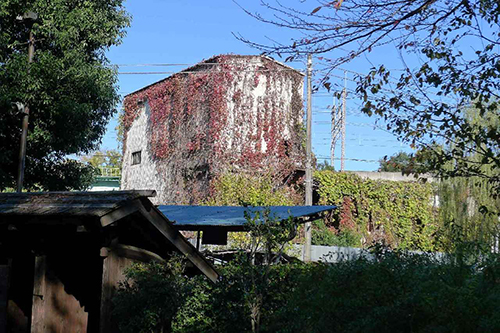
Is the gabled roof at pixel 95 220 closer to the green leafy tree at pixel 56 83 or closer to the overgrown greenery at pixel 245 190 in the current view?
the green leafy tree at pixel 56 83

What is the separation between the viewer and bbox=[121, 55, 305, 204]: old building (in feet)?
85.5

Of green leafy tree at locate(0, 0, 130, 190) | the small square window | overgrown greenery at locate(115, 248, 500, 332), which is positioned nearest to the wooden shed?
overgrown greenery at locate(115, 248, 500, 332)

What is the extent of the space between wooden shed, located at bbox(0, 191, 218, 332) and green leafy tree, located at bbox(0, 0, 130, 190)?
29.0 feet

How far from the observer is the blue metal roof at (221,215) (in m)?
13.5

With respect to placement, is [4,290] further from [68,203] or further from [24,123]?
[24,123]

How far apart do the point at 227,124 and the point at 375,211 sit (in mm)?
8597

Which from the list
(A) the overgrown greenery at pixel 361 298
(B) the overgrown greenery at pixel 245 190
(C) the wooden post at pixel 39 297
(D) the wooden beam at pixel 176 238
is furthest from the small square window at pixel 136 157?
(A) the overgrown greenery at pixel 361 298

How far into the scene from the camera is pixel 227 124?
26.1 meters

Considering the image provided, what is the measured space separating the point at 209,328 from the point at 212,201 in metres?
16.5

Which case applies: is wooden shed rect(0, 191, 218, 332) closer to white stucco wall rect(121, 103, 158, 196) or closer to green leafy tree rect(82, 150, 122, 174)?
white stucco wall rect(121, 103, 158, 196)

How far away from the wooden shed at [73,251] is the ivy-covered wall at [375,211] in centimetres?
1888

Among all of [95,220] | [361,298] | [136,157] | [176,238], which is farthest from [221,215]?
[136,157]

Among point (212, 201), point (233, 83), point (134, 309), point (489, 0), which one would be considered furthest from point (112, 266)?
point (233, 83)

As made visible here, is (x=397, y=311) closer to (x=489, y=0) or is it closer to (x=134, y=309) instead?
(x=134, y=309)
